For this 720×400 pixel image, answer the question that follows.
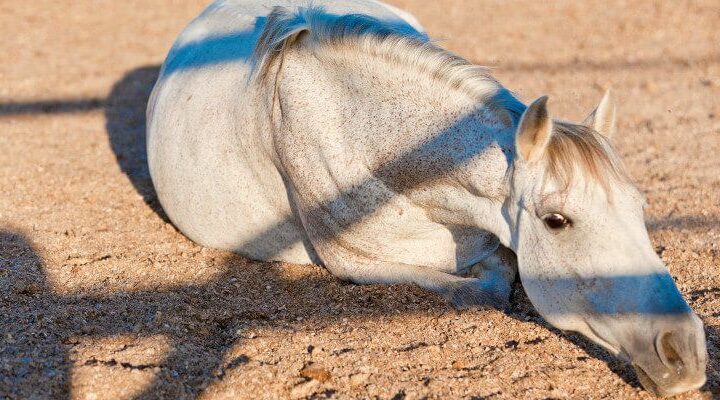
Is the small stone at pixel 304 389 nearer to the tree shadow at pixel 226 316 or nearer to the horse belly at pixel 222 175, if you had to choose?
the tree shadow at pixel 226 316

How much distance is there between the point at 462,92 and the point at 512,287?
0.93 metres

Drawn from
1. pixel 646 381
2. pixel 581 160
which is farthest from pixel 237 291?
pixel 646 381

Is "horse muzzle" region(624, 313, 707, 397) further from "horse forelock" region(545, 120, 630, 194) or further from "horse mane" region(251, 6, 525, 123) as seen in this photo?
"horse mane" region(251, 6, 525, 123)

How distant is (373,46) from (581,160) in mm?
958

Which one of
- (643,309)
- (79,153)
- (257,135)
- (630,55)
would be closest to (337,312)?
(257,135)

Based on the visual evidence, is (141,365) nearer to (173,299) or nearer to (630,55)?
(173,299)

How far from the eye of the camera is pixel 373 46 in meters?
3.29

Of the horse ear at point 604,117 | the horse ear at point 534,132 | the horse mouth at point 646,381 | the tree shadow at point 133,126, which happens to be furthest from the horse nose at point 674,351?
the tree shadow at point 133,126

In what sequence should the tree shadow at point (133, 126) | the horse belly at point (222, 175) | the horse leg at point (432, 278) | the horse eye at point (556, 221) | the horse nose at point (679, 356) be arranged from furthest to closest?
1. the tree shadow at point (133, 126)
2. the horse belly at point (222, 175)
3. the horse leg at point (432, 278)
4. the horse eye at point (556, 221)
5. the horse nose at point (679, 356)

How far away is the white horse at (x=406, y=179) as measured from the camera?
274 cm

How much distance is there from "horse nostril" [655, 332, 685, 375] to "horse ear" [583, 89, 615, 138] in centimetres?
82

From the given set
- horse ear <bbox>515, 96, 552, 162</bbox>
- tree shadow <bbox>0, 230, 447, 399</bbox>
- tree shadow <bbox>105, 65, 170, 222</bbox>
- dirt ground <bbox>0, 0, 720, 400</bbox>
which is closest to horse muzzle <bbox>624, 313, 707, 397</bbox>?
dirt ground <bbox>0, 0, 720, 400</bbox>

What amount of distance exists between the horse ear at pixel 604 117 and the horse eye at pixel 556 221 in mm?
461

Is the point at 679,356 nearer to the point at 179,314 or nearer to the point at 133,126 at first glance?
the point at 179,314
